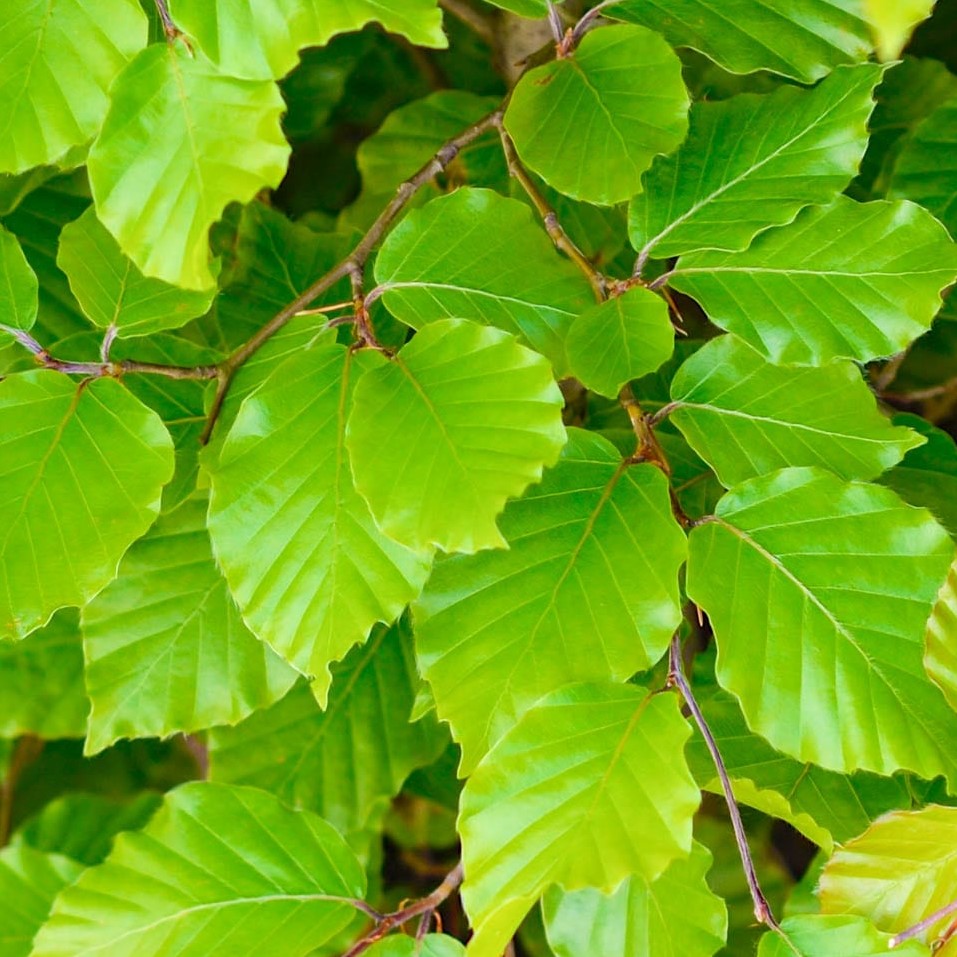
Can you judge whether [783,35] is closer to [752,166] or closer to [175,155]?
[752,166]

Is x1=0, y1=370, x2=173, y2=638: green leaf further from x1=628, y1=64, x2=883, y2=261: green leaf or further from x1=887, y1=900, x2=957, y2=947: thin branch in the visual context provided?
x1=887, y1=900, x2=957, y2=947: thin branch

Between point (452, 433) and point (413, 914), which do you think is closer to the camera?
point (452, 433)

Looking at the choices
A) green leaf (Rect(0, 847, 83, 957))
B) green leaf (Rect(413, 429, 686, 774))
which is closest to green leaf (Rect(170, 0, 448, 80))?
green leaf (Rect(413, 429, 686, 774))

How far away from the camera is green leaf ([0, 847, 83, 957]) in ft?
2.56

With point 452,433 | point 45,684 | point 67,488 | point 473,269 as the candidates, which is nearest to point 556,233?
point 473,269

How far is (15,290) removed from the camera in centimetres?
52

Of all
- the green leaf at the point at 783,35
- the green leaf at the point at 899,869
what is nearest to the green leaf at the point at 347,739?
the green leaf at the point at 899,869

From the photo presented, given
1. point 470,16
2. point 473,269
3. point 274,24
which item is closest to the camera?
point 274,24

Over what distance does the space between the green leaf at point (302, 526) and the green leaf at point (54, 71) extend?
14 cm

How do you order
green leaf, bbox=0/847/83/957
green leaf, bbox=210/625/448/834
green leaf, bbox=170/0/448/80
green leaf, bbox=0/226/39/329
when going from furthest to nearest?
green leaf, bbox=0/847/83/957
green leaf, bbox=210/625/448/834
green leaf, bbox=0/226/39/329
green leaf, bbox=170/0/448/80

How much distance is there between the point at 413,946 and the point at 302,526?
24 centimetres

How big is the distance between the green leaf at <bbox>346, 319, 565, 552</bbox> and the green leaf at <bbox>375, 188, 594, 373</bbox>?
1.9 inches

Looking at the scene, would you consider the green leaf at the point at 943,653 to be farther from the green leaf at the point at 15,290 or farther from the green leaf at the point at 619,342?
the green leaf at the point at 15,290

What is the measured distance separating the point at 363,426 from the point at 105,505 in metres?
0.13
